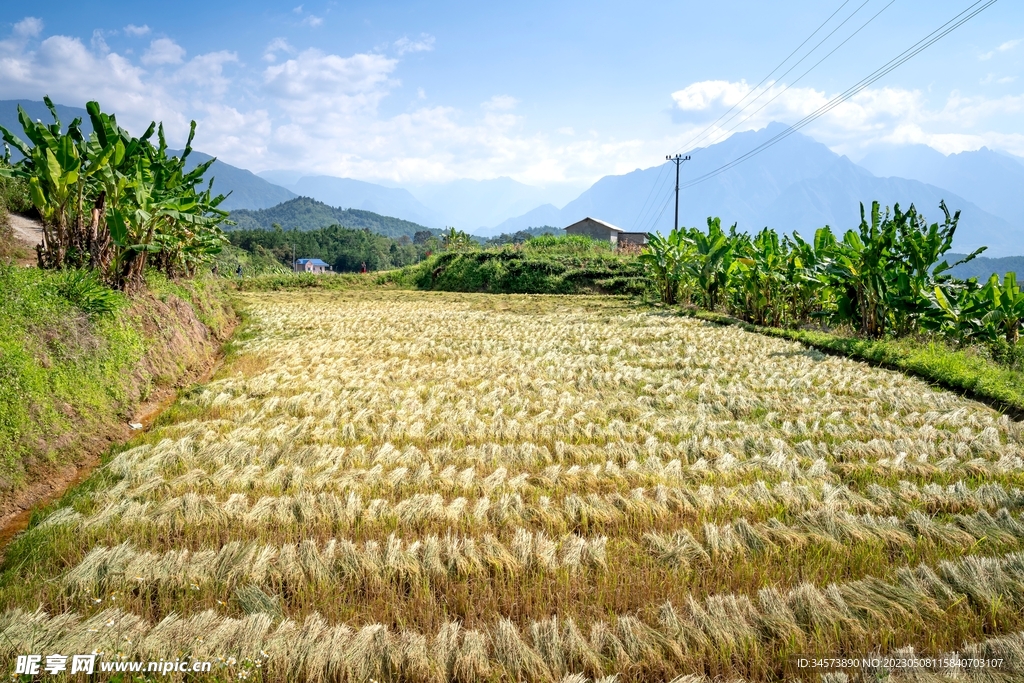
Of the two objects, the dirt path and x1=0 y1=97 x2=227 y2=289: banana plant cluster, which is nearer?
the dirt path

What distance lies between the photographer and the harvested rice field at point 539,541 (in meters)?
2.02

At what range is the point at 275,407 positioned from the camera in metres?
5.16

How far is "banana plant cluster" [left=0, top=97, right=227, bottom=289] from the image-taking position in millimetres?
5855

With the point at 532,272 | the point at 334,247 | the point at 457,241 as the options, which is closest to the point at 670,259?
the point at 532,272

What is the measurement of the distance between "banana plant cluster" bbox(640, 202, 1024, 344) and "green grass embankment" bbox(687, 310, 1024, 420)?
0.53 metres

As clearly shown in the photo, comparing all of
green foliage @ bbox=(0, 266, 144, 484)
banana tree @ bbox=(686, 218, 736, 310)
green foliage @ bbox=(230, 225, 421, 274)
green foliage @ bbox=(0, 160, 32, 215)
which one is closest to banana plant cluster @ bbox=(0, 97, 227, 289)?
green foliage @ bbox=(0, 266, 144, 484)

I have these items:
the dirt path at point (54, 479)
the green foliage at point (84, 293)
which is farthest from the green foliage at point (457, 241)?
the dirt path at point (54, 479)

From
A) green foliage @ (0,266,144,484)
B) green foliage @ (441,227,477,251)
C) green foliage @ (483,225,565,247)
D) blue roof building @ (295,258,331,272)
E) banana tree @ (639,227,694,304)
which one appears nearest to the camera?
green foliage @ (0,266,144,484)

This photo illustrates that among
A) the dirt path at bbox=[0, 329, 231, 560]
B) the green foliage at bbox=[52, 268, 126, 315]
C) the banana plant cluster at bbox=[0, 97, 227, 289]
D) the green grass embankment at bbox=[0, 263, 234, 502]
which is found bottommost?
the dirt path at bbox=[0, 329, 231, 560]

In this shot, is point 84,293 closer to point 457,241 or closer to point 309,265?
point 457,241

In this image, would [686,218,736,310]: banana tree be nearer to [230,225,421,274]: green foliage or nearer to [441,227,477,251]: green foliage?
[441,227,477,251]: green foliage

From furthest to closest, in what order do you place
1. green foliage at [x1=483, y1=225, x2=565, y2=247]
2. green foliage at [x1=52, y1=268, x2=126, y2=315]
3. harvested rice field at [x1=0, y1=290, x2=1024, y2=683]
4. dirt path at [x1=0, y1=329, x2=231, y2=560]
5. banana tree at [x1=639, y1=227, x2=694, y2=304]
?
1. green foliage at [x1=483, y1=225, x2=565, y2=247]
2. banana tree at [x1=639, y1=227, x2=694, y2=304]
3. green foliage at [x1=52, y1=268, x2=126, y2=315]
4. dirt path at [x1=0, y1=329, x2=231, y2=560]
5. harvested rice field at [x1=0, y1=290, x2=1024, y2=683]

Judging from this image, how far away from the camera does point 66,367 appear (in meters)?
4.45

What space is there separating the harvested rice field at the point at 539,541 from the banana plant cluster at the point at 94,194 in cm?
277
